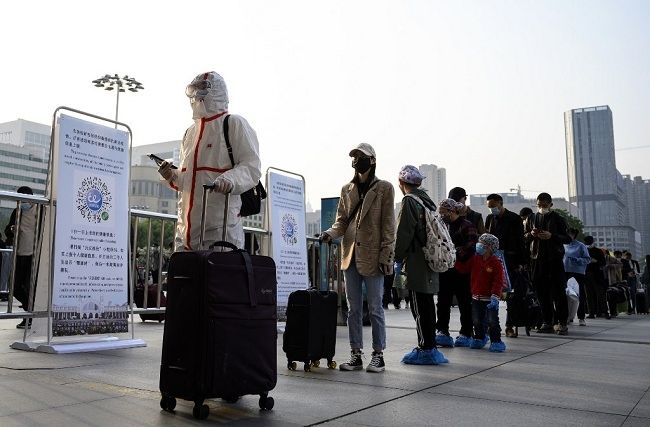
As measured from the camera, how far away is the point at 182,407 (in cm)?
312

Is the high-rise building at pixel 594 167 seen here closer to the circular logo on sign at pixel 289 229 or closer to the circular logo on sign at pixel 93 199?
the circular logo on sign at pixel 289 229

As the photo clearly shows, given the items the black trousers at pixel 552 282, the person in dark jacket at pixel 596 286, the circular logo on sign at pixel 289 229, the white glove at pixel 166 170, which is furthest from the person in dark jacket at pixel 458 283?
the person in dark jacket at pixel 596 286

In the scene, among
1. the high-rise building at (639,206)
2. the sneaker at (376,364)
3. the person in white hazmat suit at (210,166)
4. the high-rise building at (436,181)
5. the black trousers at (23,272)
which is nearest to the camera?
the person in white hazmat suit at (210,166)

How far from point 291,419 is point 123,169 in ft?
13.2

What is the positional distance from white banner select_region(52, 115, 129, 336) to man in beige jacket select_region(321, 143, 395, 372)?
7.93 feet

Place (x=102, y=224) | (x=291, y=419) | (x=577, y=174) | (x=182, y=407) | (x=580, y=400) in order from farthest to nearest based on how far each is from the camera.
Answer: (x=577, y=174) < (x=102, y=224) < (x=580, y=400) < (x=182, y=407) < (x=291, y=419)

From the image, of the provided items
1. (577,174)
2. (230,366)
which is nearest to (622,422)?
(230,366)

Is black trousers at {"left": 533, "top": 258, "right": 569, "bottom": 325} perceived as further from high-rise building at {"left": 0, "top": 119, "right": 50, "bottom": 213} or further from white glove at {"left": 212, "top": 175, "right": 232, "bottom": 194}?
high-rise building at {"left": 0, "top": 119, "right": 50, "bottom": 213}

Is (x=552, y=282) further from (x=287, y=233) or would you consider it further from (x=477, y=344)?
(x=287, y=233)

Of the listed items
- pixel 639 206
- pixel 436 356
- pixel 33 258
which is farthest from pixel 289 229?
pixel 639 206

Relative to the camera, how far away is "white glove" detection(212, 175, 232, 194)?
329 cm

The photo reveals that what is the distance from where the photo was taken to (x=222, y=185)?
329 cm

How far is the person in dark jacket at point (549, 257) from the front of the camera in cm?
834

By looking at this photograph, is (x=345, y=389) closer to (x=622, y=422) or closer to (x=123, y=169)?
(x=622, y=422)
